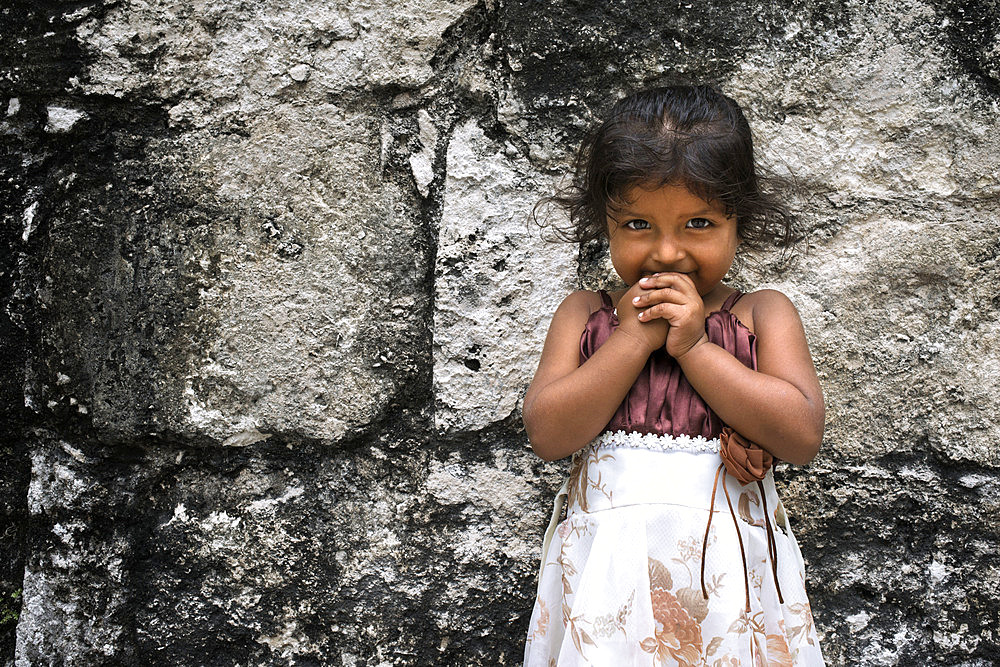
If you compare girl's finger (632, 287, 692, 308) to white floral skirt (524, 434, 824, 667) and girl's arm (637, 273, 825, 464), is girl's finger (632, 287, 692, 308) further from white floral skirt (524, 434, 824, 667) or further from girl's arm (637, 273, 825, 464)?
white floral skirt (524, 434, 824, 667)

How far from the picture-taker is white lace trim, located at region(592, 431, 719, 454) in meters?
1.13

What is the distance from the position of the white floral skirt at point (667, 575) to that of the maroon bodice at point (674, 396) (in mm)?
22

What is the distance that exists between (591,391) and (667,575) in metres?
0.24

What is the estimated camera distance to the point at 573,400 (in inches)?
43.7

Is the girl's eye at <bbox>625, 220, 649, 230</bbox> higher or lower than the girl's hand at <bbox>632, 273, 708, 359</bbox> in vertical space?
higher

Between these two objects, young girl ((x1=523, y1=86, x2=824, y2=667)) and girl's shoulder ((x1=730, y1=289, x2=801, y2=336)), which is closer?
young girl ((x1=523, y1=86, x2=824, y2=667))

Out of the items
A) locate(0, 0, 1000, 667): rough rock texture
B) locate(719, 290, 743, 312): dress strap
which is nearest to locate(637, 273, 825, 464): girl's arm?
locate(719, 290, 743, 312): dress strap

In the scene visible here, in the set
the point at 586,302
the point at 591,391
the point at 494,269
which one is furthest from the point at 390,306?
the point at 591,391

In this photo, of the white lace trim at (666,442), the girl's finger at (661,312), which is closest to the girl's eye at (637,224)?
the girl's finger at (661,312)

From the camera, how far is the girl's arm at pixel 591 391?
3.62ft

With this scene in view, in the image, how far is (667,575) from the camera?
1.07m

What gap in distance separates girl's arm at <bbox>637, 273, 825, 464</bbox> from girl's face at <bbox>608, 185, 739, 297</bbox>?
0.03 m

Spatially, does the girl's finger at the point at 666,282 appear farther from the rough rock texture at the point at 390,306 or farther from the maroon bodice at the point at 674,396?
the rough rock texture at the point at 390,306

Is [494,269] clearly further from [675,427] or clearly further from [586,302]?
[675,427]
